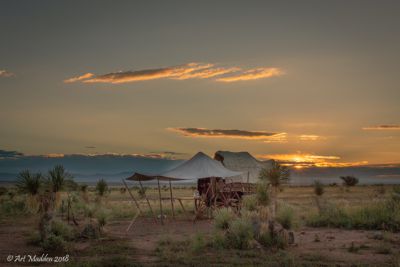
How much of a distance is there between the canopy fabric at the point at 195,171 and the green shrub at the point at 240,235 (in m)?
9.79

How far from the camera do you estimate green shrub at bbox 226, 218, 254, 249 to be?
15.6 m

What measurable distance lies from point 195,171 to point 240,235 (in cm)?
1127

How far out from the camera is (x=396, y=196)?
24.2 metres

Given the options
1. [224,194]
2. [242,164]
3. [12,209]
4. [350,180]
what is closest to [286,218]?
[224,194]

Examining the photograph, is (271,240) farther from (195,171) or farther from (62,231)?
(195,171)

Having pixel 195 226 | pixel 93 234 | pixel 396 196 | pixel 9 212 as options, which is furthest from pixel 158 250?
pixel 9 212

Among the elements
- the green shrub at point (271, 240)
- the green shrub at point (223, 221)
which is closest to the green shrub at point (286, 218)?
the green shrub at point (223, 221)

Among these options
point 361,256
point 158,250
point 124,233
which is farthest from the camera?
point 124,233

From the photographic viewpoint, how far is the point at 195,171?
27.0 m

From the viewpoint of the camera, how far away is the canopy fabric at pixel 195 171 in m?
25.9

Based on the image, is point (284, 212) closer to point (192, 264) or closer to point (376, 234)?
point (376, 234)

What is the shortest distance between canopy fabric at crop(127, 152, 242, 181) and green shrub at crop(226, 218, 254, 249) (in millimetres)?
9794

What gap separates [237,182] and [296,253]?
1748 centimetres

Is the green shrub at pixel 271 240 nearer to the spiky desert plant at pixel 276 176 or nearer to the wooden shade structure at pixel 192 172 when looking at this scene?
the spiky desert plant at pixel 276 176
